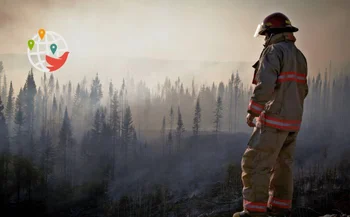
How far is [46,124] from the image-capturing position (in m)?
58.4

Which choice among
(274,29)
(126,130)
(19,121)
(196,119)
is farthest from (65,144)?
(274,29)

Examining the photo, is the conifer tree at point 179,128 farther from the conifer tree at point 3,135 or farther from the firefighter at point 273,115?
the firefighter at point 273,115

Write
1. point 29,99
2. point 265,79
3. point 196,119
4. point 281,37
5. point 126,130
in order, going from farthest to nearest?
point 126,130
point 196,119
point 29,99
point 281,37
point 265,79

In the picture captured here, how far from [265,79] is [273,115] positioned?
47 cm

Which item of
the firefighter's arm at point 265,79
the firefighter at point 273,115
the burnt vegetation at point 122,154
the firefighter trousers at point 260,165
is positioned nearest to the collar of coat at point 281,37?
the firefighter at point 273,115

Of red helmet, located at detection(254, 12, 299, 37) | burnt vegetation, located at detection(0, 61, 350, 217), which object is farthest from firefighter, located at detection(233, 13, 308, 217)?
burnt vegetation, located at detection(0, 61, 350, 217)

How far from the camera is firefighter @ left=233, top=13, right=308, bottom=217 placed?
4426 millimetres

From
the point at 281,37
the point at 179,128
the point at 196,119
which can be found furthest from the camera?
the point at 196,119

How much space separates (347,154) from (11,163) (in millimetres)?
47412

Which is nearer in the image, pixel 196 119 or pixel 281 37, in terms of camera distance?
pixel 281 37

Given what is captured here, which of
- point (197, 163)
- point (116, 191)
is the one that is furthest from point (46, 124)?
point (197, 163)

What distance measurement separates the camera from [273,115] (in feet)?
14.8

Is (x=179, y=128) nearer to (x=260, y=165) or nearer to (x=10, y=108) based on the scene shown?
(x=10, y=108)

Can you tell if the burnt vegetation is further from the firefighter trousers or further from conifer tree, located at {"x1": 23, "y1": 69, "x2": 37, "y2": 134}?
the firefighter trousers
